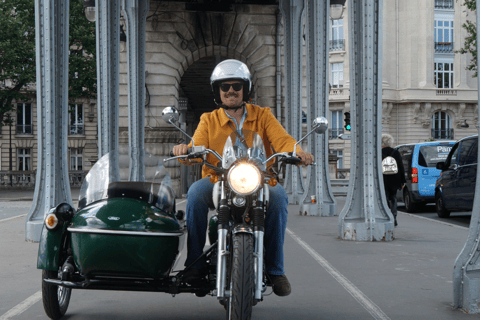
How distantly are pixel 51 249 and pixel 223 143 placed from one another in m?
1.37

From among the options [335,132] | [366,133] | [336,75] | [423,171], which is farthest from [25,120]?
[366,133]

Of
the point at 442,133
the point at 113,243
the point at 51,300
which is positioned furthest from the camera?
the point at 442,133

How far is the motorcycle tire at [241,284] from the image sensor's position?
3473mm

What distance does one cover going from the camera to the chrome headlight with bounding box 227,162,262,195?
3.69 metres

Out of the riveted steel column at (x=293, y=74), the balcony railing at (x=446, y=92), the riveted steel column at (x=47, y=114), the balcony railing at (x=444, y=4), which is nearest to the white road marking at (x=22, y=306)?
the riveted steel column at (x=47, y=114)

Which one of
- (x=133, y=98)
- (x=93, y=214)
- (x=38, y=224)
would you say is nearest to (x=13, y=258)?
(x=38, y=224)

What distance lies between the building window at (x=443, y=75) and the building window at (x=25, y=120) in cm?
3057

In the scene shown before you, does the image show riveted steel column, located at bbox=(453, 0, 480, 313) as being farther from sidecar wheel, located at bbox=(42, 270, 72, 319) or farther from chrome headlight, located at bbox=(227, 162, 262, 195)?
sidecar wheel, located at bbox=(42, 270, 72, 319)

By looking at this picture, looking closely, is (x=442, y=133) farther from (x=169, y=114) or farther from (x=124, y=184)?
(x=124, y=184)

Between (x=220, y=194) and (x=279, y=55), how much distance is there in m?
18.3

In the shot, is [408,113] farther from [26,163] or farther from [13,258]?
[13,258]

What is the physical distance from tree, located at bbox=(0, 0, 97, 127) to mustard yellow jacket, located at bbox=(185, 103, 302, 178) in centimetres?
3068

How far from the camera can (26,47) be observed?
34.0 meters

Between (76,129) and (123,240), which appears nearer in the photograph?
(123,240)
